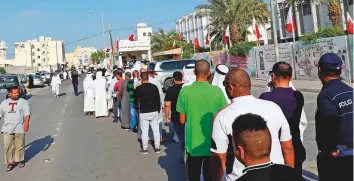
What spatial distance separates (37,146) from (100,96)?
4839 mm

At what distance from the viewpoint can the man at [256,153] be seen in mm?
2094

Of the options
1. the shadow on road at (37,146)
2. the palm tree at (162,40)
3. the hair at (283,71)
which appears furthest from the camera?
the palm tree at (162,40)

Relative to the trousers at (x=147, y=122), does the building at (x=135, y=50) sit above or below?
above

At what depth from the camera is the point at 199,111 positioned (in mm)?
4504

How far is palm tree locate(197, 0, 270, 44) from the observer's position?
123ft

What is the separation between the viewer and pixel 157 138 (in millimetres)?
8398

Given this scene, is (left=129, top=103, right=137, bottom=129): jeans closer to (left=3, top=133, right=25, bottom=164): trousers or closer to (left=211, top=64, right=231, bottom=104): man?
(left=3, top=133, right=25, bottom=164): trousers

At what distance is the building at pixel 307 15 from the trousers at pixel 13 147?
3123cm

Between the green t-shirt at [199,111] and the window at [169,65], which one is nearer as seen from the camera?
the green t-shirt at [199,111]

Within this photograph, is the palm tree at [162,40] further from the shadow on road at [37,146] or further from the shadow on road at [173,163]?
the shadow on road at [173,163]

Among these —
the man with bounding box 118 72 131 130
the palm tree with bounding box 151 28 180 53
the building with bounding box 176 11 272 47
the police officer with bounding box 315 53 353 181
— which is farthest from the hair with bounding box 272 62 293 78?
the building with bounding box 176 11 272 47

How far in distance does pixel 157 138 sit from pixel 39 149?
10.0ft

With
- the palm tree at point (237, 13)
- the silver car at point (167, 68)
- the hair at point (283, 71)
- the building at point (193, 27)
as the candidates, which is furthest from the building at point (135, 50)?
the hair at point (283, 71)

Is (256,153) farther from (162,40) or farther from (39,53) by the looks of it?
(39,53)
